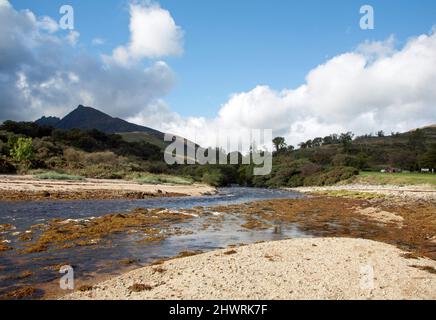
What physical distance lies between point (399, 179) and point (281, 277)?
77672mm

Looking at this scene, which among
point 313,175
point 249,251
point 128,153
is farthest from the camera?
point 128,153

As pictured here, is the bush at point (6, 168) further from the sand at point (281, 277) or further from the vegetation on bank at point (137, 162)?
the sand at point (281, 277)

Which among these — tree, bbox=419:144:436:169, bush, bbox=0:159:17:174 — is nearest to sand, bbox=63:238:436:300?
Answer: bush, bbox=0:159:17:174

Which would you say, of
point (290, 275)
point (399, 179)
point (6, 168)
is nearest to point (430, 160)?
point (399, 179)

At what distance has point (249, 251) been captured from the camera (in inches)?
609

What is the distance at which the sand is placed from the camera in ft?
33.3

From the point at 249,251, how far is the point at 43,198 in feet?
101

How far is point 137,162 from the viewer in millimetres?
114250

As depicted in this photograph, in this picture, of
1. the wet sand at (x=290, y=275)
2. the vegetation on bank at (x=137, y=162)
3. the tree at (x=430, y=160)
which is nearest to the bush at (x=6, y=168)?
the vegetation on bank at (x=137, y=162)

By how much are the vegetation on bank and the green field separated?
0.85 ft

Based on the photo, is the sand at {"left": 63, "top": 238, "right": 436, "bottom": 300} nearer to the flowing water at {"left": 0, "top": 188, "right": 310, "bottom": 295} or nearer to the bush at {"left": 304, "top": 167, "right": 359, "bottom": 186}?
the flowing water at {"left": 0, "top": 188, "right": 310, "bottom": 295}

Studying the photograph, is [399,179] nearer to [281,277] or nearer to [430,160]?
[430,160]
